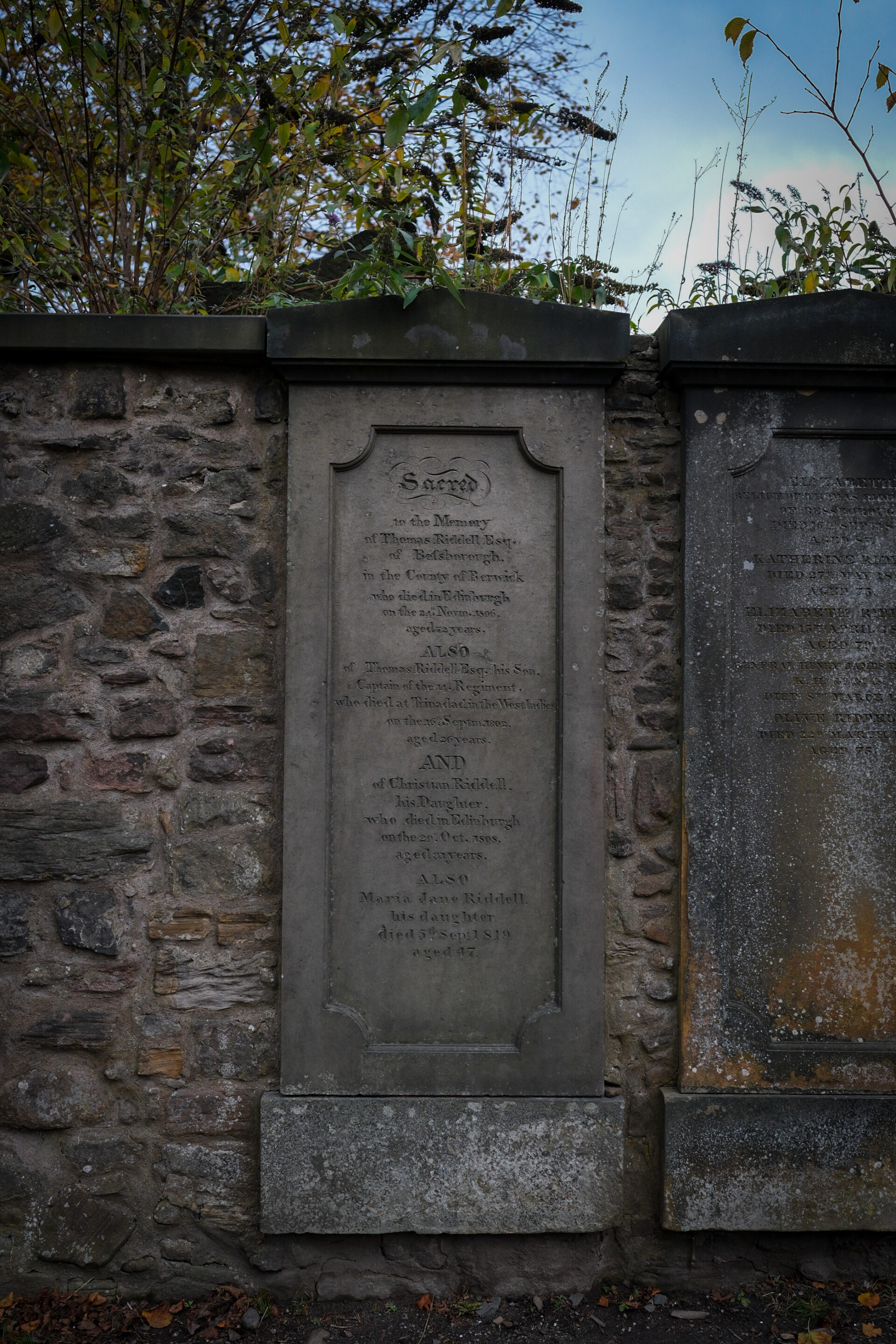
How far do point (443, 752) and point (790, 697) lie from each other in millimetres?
1146

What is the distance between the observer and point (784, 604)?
266 centimetres

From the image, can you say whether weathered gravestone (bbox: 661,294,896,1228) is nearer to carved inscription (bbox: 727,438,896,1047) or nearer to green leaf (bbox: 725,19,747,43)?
carved inscription (bbox: 727,438,896,1047)

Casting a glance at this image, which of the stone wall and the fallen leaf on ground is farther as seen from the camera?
the stone wall

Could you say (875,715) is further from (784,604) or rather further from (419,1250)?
(419,1250)

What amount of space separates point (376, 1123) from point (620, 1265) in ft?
3.01

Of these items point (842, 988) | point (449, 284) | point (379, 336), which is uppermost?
point (449, 284)

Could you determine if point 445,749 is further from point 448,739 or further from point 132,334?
point 132,334

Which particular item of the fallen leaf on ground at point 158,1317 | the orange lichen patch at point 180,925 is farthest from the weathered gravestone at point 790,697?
the fallen leaf on ground at point 158,1317

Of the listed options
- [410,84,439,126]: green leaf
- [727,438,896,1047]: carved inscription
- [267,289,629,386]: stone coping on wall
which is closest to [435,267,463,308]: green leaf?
[267,289,629,386]: stone coping on wall

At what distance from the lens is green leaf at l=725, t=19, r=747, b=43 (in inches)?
105

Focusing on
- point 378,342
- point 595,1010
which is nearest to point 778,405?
point 378,342

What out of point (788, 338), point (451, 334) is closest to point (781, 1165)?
point (788, 338)

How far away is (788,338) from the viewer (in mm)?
2621

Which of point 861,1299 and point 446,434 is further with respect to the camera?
point 446,434
